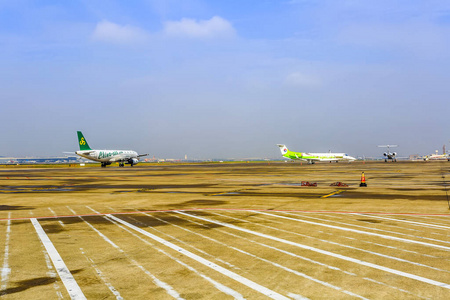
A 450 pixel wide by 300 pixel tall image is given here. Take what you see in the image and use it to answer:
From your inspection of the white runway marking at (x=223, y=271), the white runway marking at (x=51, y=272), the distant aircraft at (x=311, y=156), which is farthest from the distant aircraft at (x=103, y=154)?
the white runway marking at (x=51, y=272)

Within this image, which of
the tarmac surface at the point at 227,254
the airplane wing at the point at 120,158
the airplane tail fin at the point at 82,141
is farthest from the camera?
the airplane wing at the point at 120,158

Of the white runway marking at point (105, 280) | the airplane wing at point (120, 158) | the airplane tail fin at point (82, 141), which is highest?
the airplane tail fin at point (82, 141)

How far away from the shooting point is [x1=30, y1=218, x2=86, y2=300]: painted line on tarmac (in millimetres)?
6585

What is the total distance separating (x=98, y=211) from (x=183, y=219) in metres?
4.72

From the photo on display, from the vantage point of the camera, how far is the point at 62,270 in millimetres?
7953

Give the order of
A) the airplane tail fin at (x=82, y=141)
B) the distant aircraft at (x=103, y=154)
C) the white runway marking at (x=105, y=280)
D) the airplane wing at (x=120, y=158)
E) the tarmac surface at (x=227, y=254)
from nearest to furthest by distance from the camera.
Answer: the white runway marking at (x=105, y=280) → the tarmac surface at (x=227, y=254) → the distant aircraft at (x=103, y=154) → the airplane tail fin at (x=82, y=141) → the airplane wing at (x=120, y=158)

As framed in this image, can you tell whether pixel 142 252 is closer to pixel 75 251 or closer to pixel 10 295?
pixel 75 251

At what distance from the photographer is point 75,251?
962 centimetres

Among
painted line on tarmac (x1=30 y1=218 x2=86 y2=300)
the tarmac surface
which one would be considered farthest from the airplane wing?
painted line on tarmac (x1=30 y1=218 x2=86 y2=300)

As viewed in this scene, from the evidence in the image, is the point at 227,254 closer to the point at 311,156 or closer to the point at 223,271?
the point at 223,271

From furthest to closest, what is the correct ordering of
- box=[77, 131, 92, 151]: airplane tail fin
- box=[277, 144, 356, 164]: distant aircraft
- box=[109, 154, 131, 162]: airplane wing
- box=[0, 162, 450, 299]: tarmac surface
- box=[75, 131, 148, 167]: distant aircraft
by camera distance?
1. box=[277, 144, 356, 164]: distant aircraft
2. box=[109, 154, 131, 162]: airplane wing
3. box=[77, 131, 92, 151]: airplane tail fin
4. box=[75, 131, 148, 167]: distant aircraft
5. box=[0, 162, 450, 299]: tarmac surface

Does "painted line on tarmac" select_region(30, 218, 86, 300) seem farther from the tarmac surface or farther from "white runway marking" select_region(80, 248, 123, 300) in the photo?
"white runway marking" select_region(80, 248, 123, 300)

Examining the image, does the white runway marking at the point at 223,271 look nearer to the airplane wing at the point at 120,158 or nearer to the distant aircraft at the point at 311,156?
the airplane wing at the point at 120,158

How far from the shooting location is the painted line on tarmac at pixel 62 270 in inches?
259
